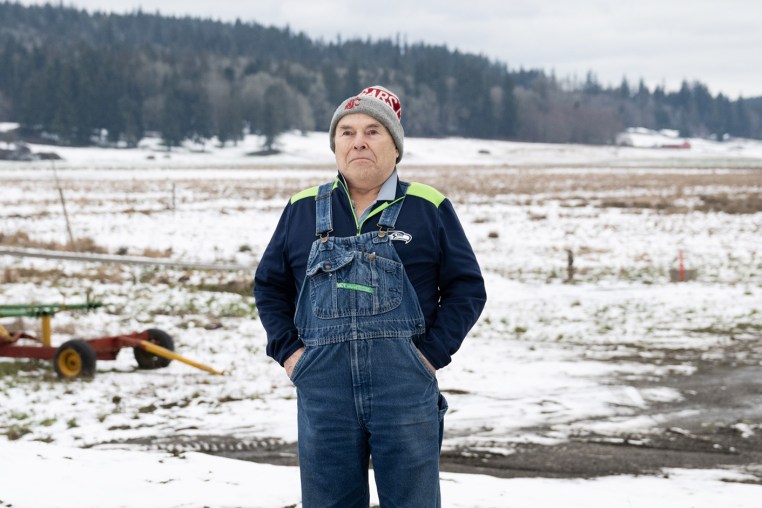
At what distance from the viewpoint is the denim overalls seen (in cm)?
299

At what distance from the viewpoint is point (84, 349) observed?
858 centimetres

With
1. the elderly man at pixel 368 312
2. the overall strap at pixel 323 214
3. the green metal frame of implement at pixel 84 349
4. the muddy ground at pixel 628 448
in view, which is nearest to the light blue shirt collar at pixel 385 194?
the elderly man at pixel 368 312

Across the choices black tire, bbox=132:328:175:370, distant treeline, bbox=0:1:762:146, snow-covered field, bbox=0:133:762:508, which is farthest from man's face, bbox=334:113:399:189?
distant treeline, bbox=0:1:762:146

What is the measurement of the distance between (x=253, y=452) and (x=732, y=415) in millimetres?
3854

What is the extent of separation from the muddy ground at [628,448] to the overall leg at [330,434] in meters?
2.95

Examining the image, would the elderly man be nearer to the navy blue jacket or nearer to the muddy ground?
the navy blue jacket

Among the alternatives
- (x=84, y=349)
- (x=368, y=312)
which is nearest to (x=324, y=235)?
(x=368, y=312)

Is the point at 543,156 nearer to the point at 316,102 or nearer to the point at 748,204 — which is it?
the point at 316,102

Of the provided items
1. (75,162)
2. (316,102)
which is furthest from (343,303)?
(316,102)

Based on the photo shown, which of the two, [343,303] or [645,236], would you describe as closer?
[343,303]

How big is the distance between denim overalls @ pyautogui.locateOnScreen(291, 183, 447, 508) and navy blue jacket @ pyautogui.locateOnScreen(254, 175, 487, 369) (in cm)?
5

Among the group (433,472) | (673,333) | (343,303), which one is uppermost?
(343,303)

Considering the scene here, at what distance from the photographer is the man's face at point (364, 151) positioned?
3.13 metres

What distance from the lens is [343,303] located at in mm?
2996
